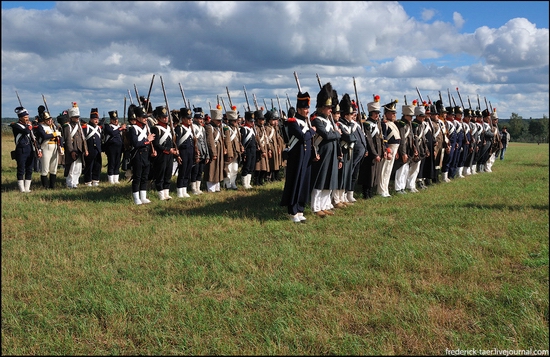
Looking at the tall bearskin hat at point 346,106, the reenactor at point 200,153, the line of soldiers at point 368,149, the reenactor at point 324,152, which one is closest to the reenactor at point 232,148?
the reenactor at point 200,153

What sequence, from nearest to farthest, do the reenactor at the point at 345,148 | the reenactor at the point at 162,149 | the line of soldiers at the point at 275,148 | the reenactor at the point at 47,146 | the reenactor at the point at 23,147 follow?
the line of soldiers at the point at 275,148
the reenactor at the point at 345,148
the reenactor at the point at 162,149
the reenactor at the point at 23,147
the reenactor at the point at 47,146

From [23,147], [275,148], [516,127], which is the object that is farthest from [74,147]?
[516,127]

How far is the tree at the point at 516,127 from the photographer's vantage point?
9744cm

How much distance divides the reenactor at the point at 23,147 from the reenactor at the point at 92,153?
158cm

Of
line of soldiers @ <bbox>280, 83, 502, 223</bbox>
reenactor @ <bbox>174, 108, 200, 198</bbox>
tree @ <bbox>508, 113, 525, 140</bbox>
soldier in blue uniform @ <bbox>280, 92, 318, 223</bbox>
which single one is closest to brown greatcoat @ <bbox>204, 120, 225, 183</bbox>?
reenactor @ <bbox>174, 108, 200, 198</bbox>

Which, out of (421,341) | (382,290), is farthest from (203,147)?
(421,341)

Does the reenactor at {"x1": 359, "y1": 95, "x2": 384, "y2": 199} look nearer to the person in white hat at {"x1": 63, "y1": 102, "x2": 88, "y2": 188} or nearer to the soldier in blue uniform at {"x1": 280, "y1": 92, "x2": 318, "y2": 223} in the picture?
the soldier in blue uniform at {"x1": 280, "y1": 92, "x2": 318, "y2": 223}

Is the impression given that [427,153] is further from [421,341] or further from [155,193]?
[421,341]

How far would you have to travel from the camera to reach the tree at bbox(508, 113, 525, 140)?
97444mm

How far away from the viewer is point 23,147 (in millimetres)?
13266

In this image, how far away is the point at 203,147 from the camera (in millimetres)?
12781

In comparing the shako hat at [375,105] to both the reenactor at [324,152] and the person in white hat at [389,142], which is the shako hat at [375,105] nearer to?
the person in white hat at [389,142]

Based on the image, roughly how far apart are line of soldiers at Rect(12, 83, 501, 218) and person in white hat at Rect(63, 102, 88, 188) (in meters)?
0.03

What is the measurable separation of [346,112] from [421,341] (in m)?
7.44
